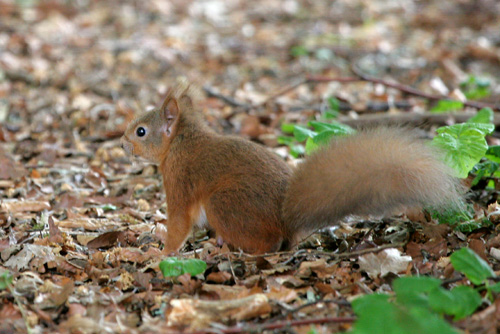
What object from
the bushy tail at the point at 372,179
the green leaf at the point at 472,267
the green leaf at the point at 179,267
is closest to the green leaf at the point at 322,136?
the bushy tail at the point at 372,179

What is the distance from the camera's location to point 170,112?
11.9ft

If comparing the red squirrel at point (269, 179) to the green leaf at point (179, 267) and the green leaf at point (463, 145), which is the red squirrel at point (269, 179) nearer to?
the green leaf at point (463, 145)

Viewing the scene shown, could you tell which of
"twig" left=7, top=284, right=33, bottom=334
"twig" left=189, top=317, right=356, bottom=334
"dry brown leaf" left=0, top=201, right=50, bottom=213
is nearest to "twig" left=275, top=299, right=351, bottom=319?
"twig" left=189, top=317, right=356, bottom=334

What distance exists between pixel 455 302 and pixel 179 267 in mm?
1204

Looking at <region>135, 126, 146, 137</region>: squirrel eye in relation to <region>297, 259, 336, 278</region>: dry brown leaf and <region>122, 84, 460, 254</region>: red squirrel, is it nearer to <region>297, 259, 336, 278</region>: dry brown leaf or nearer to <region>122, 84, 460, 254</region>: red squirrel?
<region>122, 84, 460, 254</region>: red squirrel

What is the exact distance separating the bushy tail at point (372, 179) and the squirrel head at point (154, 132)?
1112 mm

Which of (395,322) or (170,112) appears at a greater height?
(170,112)

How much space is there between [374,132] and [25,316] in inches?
67.6

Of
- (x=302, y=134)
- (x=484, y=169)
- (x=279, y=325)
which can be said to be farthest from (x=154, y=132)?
(x=484, y=169)

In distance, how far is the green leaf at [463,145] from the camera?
114 inches

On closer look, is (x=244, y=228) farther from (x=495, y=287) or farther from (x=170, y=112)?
(x=495, y=287)

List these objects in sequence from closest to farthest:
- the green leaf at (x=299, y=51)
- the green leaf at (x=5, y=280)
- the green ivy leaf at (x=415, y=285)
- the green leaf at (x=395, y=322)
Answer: the green leaf at (x=395, y=322), the green ivy leaf at (x=415, y=285), the green leaf at (x=5, y=280), the green leaf at (x=299, y=51)

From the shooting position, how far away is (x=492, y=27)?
8.80 meters

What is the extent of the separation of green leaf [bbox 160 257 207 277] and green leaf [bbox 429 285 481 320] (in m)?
1.07
